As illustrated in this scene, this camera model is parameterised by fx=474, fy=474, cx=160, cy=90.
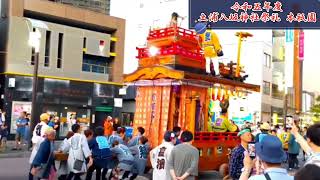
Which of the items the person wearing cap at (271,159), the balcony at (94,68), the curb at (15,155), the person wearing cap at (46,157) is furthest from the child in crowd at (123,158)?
the balcony at (94,68)

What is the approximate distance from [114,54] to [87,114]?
598cm

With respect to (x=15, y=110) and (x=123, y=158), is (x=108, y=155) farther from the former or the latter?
(x=15, y=110)

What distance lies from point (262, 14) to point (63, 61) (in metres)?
19.4

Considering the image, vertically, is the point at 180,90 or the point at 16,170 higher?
the point at 180,90

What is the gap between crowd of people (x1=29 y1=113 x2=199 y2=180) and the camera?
7.09 metres

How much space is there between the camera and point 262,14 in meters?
18.0

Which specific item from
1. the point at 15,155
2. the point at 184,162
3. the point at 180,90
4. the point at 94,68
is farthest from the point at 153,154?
the point at 94,68

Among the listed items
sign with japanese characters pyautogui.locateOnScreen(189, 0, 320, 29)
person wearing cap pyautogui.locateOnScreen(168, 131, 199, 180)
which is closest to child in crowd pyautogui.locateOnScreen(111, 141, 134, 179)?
person wearing cap pyautogui.locateOnScreen(168, 131, 199, 180)

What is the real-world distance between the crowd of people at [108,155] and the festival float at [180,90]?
4.13ft

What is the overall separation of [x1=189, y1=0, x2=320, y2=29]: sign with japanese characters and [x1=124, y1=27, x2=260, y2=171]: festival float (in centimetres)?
384

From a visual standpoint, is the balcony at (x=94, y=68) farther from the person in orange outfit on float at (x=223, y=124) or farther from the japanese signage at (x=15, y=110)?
the person in orange outfit on float at (x=223, y=124)

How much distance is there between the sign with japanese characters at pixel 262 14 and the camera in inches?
698

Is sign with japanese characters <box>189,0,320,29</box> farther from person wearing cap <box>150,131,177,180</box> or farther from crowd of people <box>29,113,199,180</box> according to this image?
person wearing cap <box>150,131,177,180</box>

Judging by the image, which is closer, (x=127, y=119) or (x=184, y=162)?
(x=184, y=162)
